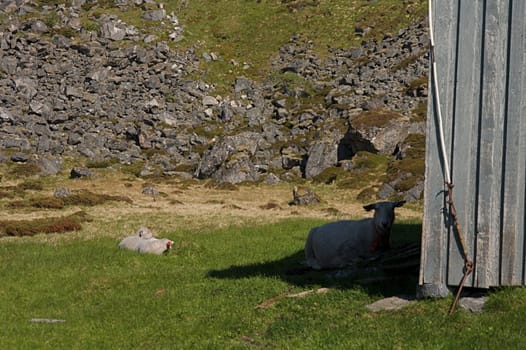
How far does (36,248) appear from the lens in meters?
21.5

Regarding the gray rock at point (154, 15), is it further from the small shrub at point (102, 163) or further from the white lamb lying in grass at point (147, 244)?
the white lamb lying in grass at point (147, 244)

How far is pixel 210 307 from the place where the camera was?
12.1 metres

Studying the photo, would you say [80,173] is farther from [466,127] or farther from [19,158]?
[466,127]

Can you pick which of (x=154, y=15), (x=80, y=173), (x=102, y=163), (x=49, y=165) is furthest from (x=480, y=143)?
(x=154, y=15)

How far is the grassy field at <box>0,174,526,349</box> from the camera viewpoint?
8.95m

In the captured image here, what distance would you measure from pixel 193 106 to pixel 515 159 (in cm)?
5883

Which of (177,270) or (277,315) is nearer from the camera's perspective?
(277,315)

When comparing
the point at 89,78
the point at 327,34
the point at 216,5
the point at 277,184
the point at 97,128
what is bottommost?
the point at 277,184

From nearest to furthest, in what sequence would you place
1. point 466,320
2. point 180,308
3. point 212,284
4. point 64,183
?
1. point 466,320
2. point 180,308
3. point 212,284
4. point 64,183

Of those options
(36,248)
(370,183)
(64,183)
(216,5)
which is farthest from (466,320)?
(216,5)

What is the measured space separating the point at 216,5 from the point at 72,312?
85056 millimetres

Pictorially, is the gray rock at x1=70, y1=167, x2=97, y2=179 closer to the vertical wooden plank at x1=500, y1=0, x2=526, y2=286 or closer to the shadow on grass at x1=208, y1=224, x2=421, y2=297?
the shadow on grass at x1=208, y1=224, x2=421, y2=297

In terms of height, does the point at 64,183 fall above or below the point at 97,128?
below

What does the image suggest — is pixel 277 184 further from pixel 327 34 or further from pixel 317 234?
pixel 327 34
